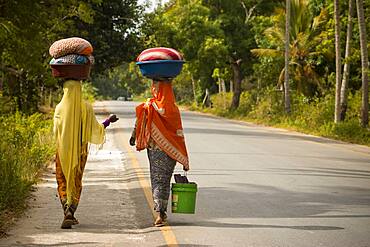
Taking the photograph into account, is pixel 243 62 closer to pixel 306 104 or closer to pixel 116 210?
pixel 306 104

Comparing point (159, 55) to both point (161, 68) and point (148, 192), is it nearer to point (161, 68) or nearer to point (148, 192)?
point (161, 68)

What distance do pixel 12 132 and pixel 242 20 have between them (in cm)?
3405

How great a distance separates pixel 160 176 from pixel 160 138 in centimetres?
45

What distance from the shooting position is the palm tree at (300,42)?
39188 mm

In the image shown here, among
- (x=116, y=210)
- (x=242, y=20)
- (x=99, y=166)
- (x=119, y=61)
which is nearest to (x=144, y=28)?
(x=119, y=61)

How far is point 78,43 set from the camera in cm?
905

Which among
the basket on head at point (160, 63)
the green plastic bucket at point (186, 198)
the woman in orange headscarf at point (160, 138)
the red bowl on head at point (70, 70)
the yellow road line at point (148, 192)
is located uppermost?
the basket on head at point (160, 63)

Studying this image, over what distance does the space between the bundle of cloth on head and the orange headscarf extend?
825 mm

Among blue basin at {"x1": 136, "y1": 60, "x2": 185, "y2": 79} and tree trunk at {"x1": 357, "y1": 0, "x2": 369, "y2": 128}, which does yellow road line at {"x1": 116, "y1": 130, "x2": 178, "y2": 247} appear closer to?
blue basin at {"x1": 136, "y1": 60, "x2": 185, "y2": 79}

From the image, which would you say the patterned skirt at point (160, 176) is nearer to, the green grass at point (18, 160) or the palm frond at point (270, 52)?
the green grass at point (18, 160)

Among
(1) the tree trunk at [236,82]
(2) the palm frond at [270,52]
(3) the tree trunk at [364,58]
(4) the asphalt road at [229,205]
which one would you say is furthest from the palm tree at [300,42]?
(4) the asphalt road at [229,205]

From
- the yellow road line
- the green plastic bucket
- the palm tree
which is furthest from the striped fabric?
the palm tree

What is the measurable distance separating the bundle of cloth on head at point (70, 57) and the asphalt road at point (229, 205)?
1809mm

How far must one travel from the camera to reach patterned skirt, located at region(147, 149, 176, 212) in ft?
30.0
